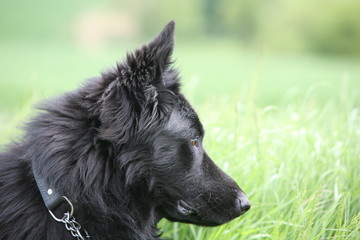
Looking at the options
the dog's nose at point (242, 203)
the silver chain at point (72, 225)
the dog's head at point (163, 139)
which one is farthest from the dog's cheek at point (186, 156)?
the silver chain at point (72, 225)

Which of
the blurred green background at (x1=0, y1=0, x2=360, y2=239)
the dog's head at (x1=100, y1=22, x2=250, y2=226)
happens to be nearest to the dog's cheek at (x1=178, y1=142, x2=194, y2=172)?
the dog's head at (x1=100, y1=22, x2=250, y2=226)

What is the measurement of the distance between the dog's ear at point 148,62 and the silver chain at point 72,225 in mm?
949

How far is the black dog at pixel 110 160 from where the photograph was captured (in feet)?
8.79

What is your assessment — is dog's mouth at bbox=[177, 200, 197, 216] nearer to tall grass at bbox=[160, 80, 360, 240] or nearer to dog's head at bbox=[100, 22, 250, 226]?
dog's head at bbox=[100, 22, 250, 226]

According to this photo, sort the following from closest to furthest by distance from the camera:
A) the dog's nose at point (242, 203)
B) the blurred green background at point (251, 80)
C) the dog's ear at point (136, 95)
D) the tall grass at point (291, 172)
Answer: the dog's ear at point (136, 95)
the dog's nose at point (242, 203)
the tall grass at point (291, 172)
the blurred green background at point (251, 80)

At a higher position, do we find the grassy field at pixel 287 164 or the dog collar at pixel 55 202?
the dog collar at pixel 55 202

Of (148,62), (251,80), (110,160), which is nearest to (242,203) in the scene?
(110,160)

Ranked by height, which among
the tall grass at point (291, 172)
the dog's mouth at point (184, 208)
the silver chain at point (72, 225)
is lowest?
the tall grass at point (291, 172)

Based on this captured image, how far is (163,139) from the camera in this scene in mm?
2822

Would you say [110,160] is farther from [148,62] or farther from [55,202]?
[148,62]

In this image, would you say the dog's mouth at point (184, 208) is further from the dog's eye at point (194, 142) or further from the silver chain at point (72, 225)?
the silver chain at point (72, 225)

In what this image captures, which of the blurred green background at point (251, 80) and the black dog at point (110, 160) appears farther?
the blurred green background at point (251, 80)

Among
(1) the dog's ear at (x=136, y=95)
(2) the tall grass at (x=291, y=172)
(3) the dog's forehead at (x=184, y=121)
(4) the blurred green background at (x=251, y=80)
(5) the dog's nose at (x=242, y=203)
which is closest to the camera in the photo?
(1) the dog's ear at (x=136, y=95)

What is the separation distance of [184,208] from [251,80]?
2.31 meters
